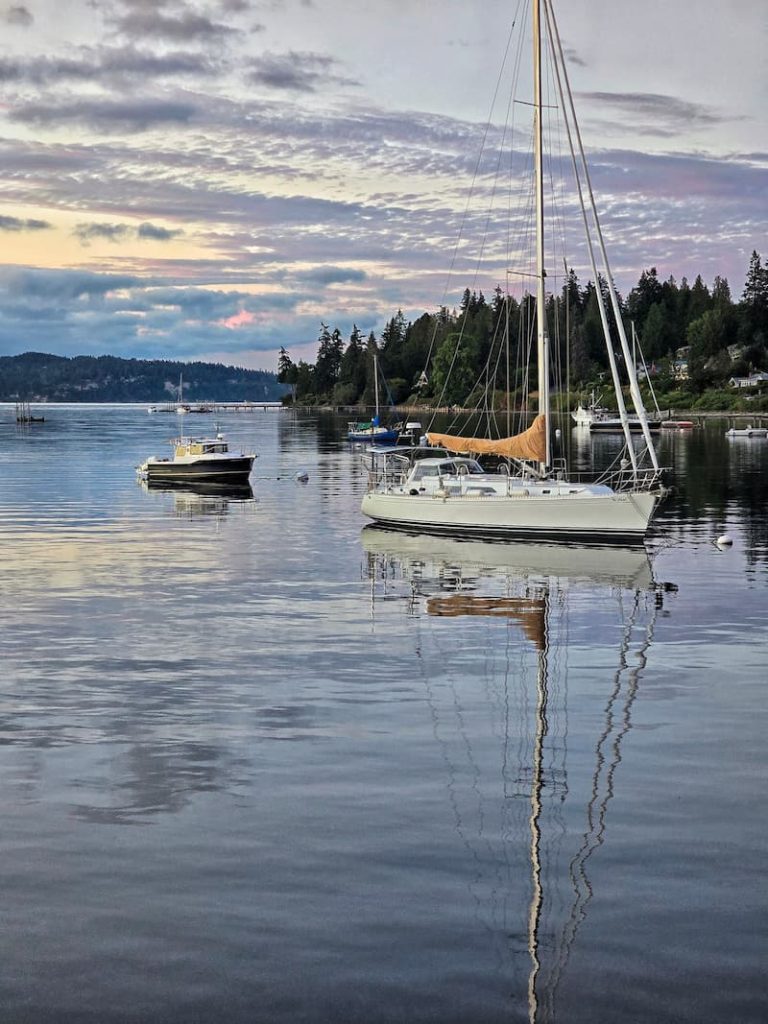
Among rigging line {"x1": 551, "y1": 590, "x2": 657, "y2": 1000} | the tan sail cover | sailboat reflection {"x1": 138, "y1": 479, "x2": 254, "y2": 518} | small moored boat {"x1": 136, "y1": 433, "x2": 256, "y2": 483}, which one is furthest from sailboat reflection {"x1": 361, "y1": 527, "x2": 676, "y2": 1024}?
small moored boat {"x1": 136, "y1": 433, "x2": 256, "y2": 483}

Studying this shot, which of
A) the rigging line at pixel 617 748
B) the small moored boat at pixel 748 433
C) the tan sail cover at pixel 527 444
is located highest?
the tan sail cover at pixel 527 444

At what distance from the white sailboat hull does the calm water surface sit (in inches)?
342

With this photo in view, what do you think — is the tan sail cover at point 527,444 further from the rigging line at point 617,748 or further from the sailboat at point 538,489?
the rigging line at point 617,748

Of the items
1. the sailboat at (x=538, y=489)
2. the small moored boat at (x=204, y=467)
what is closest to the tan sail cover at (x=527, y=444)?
the sailboat at (x=538, y=489)

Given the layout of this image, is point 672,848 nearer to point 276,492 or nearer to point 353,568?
point 353,568

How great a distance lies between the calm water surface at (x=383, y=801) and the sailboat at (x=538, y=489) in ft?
29.9

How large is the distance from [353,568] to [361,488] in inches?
1492

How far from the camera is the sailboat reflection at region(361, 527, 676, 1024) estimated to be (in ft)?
40.6

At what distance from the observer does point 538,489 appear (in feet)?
151

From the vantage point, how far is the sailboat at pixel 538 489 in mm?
44781

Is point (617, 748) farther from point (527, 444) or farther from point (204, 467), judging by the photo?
point (204, 467)

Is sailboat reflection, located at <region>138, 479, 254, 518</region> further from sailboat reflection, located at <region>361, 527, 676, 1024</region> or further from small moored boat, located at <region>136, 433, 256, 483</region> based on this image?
sailboat reflection, located at <region>361, 527, 676, 1024</region>

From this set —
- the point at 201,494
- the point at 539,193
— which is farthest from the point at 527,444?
the point at 201,494

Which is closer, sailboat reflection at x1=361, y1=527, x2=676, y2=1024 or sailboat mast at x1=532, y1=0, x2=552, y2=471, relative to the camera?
sailboat reflection at x1=361, y1=527, x2=676, y2=1024
